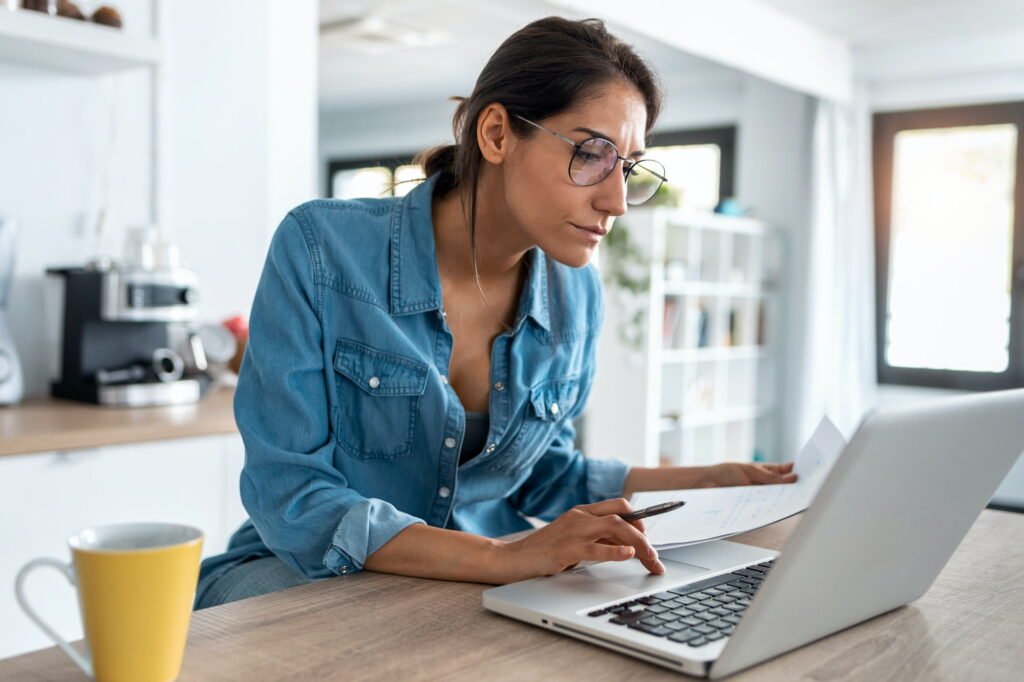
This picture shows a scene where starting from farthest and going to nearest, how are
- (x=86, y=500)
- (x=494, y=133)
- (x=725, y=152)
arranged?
(x=725, y=152), (x=86, y=500), (x=494, y=133)

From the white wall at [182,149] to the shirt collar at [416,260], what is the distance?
163 centimetres

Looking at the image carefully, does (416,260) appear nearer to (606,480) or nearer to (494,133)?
(494,133)

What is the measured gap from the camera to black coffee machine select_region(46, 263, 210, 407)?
2404 millimetres

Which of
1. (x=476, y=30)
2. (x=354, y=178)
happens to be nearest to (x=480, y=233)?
(x=476, y=30)

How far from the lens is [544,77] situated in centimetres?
129

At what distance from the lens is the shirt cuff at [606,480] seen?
1.43 meters

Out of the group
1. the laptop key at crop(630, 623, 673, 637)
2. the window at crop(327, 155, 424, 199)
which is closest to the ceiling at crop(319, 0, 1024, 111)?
the window at crop(327, 155, 424, 199)

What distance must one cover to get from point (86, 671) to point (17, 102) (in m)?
2.23

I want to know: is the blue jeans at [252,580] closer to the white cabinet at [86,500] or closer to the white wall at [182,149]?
the white cabinet at [86,500]

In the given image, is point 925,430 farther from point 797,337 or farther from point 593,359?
point 797,337

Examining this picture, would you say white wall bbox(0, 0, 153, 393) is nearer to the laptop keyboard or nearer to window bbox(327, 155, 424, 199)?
the laptop keyboard

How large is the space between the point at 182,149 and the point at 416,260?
1.80 metres

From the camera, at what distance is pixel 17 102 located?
2.52 m

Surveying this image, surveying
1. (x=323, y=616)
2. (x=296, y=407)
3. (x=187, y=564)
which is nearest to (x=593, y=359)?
(x=296, y=407)
